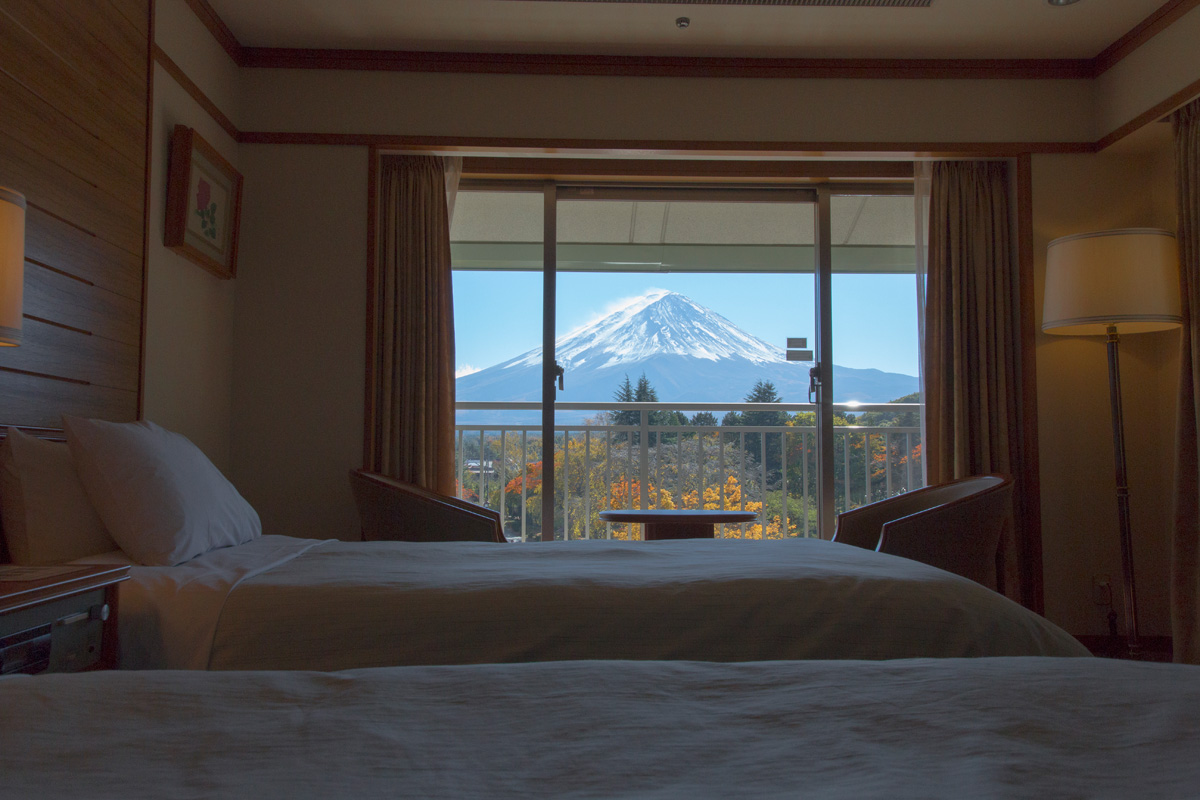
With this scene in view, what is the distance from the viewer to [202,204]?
3219mm

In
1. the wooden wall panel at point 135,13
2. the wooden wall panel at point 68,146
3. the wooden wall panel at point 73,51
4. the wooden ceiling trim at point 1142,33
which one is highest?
the wooden ceiling trim at point 1142,33

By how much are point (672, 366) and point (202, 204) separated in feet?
10.1

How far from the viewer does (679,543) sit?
246 cm

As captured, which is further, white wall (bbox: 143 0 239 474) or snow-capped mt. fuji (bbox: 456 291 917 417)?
snow-capped mt. fuji (bbox: 456 291 917 417)

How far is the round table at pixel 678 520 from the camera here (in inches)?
139

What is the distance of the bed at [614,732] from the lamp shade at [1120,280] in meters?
2.78

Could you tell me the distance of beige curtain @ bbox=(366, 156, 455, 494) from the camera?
380 cm

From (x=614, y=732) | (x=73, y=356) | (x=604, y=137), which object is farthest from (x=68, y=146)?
(x=614, y=732)

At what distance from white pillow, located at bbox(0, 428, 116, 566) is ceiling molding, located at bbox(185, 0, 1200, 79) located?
97.0 inches

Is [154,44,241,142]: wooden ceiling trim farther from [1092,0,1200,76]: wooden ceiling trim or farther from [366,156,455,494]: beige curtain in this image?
[1092,0,1200,76]: wooden ceiling trim

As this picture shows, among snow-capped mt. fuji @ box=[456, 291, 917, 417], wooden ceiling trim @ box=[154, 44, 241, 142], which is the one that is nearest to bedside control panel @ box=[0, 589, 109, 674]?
wooden ceiling trim @ box=[154, 44, 241, 142]

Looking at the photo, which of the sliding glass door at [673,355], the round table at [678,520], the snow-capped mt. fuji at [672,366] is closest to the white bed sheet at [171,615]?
the round table at [678,520]

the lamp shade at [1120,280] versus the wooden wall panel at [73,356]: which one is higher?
the lamp shade at [1120,280]

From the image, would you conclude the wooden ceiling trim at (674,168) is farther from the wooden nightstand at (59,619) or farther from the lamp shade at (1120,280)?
the wooden nightstand at (59,619)
